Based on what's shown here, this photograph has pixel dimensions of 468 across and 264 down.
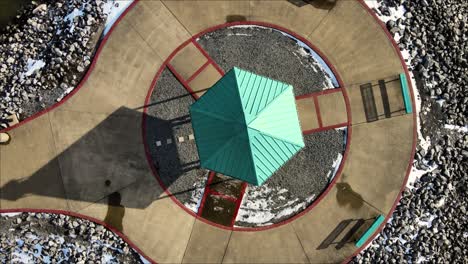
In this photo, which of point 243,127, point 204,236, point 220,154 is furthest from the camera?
point 204,236

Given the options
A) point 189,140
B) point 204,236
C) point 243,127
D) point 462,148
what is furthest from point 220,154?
point 462,148

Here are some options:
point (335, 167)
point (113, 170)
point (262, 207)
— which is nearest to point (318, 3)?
point (335, 167)

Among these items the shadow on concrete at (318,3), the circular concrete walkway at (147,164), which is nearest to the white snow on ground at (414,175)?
the circular concrete walkway at (147,164)

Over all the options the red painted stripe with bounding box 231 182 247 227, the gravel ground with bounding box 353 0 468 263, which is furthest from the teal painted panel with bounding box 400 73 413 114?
the red painted stripe with bounding box 231 182 247 227

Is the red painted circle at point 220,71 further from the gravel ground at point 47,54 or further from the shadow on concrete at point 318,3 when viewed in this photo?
the gravel ground at point 47,54

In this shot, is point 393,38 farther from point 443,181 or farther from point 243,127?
point 243,127

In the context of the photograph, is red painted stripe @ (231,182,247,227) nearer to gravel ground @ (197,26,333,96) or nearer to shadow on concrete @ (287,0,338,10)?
gravel ground @ (197,26,333,96)
